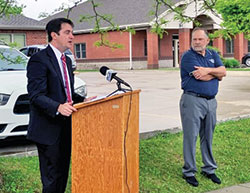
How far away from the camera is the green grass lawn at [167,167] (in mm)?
5574

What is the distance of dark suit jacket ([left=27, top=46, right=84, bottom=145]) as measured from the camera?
3957 mm

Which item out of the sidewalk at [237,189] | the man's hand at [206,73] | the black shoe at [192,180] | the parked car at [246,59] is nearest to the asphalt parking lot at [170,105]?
the black shoe at [192,180]

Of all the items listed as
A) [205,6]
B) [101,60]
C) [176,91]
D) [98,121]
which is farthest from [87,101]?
[101,60]

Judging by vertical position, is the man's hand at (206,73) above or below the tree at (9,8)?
below

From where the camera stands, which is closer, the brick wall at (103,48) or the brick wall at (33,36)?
the brick wall at (33,36)

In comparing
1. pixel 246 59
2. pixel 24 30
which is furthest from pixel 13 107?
pixel 246 59

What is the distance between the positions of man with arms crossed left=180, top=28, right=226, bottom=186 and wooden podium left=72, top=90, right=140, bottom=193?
6.02ft

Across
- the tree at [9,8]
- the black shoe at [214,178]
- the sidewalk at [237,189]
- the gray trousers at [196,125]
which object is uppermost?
the tree at [9,8]

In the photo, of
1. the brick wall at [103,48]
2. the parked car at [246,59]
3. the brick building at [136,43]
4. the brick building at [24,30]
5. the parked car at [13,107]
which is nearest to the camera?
the parked car at [13,107]

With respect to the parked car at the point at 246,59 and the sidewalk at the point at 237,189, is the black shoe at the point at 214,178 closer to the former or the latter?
the sidewalk at the point at 237,189

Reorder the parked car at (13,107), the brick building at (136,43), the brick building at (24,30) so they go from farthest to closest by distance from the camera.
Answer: the brick building at (136,43), the brick building at (24,30), the parked car at (13,107)

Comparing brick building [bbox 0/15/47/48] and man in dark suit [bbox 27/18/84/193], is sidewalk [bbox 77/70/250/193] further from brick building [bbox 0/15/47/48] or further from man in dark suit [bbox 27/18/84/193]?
brick building [bbox 0/15/47/48]

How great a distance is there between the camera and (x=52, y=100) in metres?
3.94

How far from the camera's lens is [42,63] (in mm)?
3994
